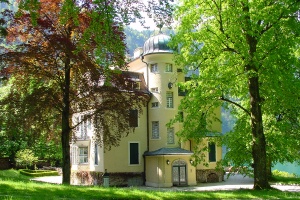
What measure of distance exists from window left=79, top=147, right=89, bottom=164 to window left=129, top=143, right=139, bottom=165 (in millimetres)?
4351

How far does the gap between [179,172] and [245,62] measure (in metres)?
17.5

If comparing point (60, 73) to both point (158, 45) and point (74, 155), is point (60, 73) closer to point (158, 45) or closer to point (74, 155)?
point (158, 45)

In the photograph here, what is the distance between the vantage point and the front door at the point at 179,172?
97.6 ft

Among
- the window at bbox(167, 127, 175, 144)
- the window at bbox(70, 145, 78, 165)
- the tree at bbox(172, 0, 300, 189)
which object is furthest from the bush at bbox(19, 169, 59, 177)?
the tree at bbox(172, 0, 300, 189)

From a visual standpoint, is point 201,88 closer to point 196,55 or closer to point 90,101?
point 196,55

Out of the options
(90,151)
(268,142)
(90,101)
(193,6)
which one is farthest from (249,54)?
(90,151)

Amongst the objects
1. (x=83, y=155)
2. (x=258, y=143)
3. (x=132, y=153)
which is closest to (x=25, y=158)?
(x=83, y=155)

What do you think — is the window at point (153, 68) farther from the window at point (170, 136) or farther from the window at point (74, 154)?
the window at point (74, 154)

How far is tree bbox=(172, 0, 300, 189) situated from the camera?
1359 cm

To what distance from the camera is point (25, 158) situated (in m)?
39.2

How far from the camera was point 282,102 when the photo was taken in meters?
14.9

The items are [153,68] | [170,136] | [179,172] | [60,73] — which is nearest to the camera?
[60,73]

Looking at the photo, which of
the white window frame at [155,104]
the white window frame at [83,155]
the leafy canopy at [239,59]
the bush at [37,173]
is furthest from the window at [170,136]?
the bush at [37,173]

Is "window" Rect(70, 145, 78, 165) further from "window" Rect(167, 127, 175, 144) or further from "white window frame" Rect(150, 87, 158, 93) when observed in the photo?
"white window frame" Rect(150, 87, 158, 93)
